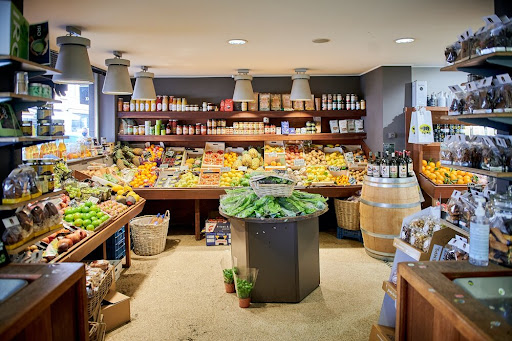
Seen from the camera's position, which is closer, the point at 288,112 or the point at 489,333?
the point at 489,333

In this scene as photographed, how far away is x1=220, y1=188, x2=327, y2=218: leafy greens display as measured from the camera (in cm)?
399

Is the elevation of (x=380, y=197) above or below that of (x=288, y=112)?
below

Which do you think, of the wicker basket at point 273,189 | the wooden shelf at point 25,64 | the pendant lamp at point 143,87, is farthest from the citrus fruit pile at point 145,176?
the wooden shelf at point 25,64

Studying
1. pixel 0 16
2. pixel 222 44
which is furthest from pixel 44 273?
pixel 222 44

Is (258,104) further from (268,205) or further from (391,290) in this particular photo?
(391,290)

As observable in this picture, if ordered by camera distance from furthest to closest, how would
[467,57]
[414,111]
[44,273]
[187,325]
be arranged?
[414,111]
[187,325]
[467,57]
[44,273]

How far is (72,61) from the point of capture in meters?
4.04

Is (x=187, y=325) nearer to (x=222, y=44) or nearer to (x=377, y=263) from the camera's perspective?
(x=377, y=263)

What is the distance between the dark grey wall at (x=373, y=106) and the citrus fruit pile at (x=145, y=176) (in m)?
3.88

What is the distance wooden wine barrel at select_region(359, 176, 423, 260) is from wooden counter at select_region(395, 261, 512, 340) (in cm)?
276

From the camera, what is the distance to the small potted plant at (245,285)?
3889 millimetres

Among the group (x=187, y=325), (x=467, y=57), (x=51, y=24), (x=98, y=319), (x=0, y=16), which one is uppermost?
(x=51, y=24)

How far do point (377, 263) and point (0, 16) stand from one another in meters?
4.66

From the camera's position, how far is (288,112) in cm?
757
